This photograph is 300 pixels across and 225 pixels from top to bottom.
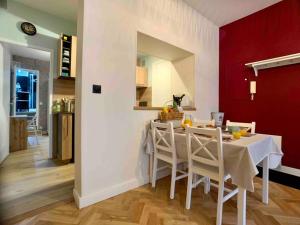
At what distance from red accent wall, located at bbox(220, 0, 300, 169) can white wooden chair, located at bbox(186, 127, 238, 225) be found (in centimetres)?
187

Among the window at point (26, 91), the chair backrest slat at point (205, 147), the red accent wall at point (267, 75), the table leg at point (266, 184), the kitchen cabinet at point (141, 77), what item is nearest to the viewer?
the chair backrest slat at point (205, 147)

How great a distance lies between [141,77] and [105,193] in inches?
122

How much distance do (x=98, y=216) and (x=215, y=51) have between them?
3517 mm

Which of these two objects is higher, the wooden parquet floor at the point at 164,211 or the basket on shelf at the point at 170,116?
the basket on shelf at the point at 170,116

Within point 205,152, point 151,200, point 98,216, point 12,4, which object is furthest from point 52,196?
point 12,4

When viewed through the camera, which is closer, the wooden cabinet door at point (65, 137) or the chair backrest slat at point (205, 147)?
the chair backrest slat at point (205, 147)

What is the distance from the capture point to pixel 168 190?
84.7 inches

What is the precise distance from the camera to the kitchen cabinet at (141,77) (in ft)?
14.1

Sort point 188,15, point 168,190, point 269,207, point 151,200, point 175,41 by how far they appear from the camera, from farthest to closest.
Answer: point 188,15 → point 175,41 → point 168,190 → point 151,200 → point 269,207

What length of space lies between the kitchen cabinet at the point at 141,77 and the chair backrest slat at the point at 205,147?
291 cm

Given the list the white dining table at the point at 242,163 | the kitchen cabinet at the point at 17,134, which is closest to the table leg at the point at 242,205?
the white dining table at the point at 242,163

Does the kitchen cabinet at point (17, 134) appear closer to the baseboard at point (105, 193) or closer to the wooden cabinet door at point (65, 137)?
the wooden cabinet door at point (65, 137)

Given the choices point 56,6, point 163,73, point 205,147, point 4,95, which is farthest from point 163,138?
point 4,95

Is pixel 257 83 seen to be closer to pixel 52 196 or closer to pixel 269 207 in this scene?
pixel 269 207
